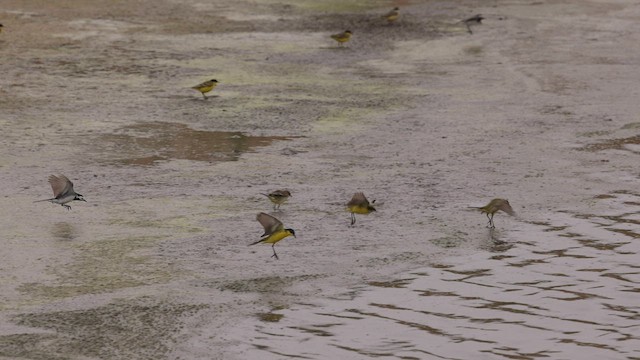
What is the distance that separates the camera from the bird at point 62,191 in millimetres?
13148

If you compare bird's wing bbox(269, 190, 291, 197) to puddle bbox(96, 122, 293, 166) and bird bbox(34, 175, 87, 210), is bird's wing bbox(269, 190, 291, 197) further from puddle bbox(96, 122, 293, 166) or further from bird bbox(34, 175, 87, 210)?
puddle bbox(96, 122, 293, 166)

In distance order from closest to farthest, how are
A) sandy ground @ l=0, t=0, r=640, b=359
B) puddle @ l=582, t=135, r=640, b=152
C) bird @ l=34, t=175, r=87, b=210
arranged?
sandy ground @ l=0, t=0, r=640, b=359 < bird @ l=34, t=175, r=87, b=210 < puddle @ l=582, t=135, r=640, b=152

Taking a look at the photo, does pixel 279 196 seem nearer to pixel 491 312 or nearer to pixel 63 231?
pixel 63 231

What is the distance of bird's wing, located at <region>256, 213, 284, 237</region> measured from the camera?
1186 cm

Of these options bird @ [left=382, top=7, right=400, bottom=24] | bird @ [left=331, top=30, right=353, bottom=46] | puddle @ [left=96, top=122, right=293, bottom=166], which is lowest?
puddle @ [left=96, top=122, right=293, bottom=166]

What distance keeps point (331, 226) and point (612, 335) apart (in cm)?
379

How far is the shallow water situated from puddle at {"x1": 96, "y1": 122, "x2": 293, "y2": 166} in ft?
15.2

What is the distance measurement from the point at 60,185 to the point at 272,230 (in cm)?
265

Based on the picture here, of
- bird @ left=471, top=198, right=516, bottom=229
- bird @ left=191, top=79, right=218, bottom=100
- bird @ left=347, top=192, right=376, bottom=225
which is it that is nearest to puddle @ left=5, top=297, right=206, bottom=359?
bird @ left=347, top=192, right=376, bottom=225

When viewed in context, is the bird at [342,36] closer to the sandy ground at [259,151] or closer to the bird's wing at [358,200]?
the sandy ground at [259,151]

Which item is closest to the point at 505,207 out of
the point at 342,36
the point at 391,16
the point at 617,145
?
the point at 617,145

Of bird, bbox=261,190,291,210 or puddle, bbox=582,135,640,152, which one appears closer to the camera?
bird, bbox=261,190,291,210

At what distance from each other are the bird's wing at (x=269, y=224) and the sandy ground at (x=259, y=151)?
Answer: 0.31 meters

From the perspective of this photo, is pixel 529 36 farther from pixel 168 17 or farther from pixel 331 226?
pixel 331 226
